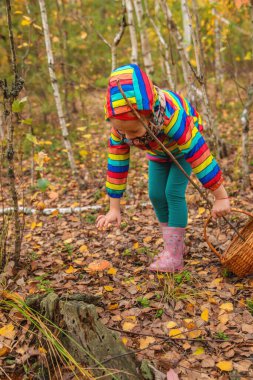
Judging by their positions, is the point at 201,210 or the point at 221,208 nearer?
the point at 221,208

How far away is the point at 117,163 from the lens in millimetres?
2260

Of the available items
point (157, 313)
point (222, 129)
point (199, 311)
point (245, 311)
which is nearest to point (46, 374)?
point (157, 313)

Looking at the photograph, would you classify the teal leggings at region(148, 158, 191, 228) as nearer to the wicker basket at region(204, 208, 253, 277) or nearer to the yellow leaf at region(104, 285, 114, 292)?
the wicker basket at region(204, 208, 253, 277)

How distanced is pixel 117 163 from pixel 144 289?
0.83 meters

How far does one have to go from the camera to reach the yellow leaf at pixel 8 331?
191 cm

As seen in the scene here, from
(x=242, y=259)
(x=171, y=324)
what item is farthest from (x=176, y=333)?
(x=242, y=259)

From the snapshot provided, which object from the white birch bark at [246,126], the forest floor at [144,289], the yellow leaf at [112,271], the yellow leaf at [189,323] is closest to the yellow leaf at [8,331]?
the forest floor at [144,289]

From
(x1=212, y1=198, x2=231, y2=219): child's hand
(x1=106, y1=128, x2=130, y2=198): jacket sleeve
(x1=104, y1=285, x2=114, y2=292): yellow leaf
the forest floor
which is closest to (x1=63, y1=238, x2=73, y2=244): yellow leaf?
the forest floor

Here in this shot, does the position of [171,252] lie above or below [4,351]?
above

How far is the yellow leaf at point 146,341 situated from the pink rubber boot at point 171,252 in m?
0.61

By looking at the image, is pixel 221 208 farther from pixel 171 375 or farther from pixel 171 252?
pixel 171 375

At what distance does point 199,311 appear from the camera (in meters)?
2.12

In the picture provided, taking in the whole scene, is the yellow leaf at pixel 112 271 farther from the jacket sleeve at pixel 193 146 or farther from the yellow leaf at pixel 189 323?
the jacket sleeve at pixel 193 146

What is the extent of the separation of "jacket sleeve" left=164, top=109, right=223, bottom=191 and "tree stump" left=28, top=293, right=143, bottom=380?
3.14 ft
